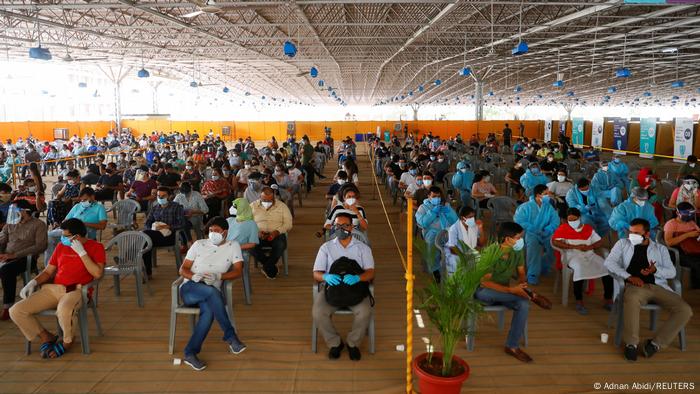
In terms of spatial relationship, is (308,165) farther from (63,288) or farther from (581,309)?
(63,288)

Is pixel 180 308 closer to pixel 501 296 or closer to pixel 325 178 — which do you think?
pixel 501 296

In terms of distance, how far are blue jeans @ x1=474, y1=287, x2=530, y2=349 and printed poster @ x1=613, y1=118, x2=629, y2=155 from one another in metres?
24.5

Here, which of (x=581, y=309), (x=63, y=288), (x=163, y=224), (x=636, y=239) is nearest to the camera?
(x=63, y=288)

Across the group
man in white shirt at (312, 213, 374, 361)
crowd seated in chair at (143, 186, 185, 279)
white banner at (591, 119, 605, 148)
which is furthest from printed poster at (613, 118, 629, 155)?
man in white shirt at (312, 213, 374, 361)

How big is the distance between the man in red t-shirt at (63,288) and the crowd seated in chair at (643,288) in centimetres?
511

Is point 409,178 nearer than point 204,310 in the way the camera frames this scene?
No

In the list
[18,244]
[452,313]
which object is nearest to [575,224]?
[452,313]

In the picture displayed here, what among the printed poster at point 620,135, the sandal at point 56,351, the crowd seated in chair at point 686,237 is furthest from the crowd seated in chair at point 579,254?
the printed poster at point 620,135

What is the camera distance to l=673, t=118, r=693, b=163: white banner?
2041cm

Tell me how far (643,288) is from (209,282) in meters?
4.14

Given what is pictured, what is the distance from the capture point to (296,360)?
4.71 metres

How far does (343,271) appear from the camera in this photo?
4.85 metres

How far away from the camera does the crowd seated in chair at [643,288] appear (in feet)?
15.4

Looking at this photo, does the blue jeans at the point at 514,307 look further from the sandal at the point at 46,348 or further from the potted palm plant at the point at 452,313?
the sandal at the point at 46,348
